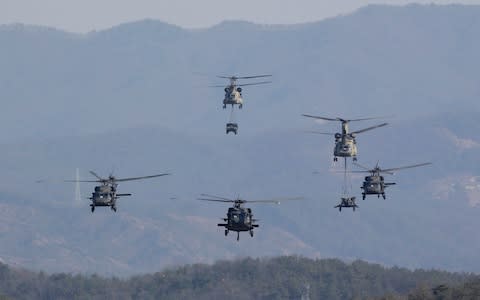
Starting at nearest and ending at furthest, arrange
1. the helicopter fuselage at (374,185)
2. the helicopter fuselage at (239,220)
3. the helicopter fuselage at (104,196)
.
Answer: the helicopter fuselage at (239,220) < the helicopter fuselage at (104,196) < the helicopter fuselage at (374,185)

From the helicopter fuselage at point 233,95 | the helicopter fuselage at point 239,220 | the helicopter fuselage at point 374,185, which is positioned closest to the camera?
the helicopter fuselage at point 239,220

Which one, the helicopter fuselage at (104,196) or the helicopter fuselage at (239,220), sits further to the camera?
the helicopter fuselage at (104,196)

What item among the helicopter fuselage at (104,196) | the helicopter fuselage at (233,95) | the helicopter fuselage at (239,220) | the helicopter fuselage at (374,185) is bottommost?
the helicopter fuselage at (239,220)

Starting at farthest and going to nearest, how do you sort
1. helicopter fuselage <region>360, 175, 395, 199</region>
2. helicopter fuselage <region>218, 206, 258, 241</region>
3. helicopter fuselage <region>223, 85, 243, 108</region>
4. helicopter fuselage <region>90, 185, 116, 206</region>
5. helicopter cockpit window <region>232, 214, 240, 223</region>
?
helicopter fuselage <region>223, 85, 243, 108</region> → helicopter fuselage <region>360, 175, 395, 199</region> → helicopter fuselage <region>90, 185, 116, 206</region> → helicopter cockpit window <region>232, 214, 240, 223</region> → helicopter fuselage <region>218, 206, 258, 241</region>

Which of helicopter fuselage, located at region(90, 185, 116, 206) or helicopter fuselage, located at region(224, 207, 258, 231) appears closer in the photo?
helicopter fuselage, located at region(224, 207, 258, 231)

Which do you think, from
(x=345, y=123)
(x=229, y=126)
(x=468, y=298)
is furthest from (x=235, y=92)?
(x=468, y=298)

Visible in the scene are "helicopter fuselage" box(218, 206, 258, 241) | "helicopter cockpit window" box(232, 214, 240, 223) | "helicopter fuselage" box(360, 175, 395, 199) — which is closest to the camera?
"helicopter fuselage" box(218, 206, 258, 241)

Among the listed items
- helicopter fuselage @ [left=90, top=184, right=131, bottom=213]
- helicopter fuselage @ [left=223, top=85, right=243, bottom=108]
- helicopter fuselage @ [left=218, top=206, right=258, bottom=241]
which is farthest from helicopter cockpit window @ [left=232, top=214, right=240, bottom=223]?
helicopter fuselage @ [left=223, top=85, right=243, bottom=108]

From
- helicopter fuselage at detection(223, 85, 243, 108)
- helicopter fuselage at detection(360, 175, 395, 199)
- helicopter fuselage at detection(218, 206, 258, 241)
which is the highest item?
helicopter fuselage at detection(223, 85, 243, 108)

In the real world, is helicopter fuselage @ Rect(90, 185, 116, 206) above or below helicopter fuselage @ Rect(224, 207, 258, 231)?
above

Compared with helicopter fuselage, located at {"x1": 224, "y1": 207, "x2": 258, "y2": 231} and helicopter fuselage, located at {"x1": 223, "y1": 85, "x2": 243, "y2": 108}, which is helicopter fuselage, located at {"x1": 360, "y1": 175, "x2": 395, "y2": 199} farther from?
helicopter fuselage, located at {"x1": 223, "y1": 85, "x2": 243, "y2": 108}

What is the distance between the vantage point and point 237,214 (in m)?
117

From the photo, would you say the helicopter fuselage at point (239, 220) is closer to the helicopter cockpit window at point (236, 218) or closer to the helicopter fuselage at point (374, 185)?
the helicopter cockpit window at point (236, 218)

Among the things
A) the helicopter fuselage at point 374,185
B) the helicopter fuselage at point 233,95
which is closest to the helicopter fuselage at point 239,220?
the helicopter fuselage at point 374,185
